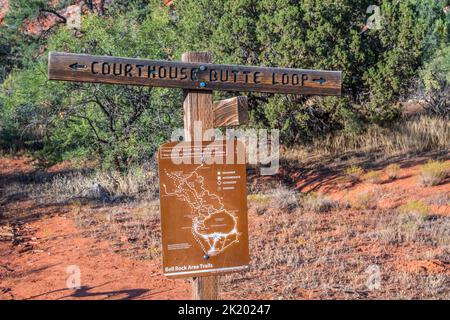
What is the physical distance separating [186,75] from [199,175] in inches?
26.9

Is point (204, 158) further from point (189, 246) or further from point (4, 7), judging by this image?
point (4, 7)

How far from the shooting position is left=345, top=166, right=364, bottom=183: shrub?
43.5ft

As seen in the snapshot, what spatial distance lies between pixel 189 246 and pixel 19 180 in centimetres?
1238

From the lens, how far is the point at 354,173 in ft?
44.3

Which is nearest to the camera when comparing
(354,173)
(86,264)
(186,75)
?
(186,75)

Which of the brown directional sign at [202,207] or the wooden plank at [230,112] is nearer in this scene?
the brown directional sign at [202,207]

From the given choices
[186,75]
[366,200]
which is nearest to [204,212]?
[186,75]

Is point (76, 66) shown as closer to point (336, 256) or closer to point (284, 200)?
point (336, 256)

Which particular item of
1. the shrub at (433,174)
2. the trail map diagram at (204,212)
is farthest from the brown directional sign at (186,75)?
the shrub at (433,174)

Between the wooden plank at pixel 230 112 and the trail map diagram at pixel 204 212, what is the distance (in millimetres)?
387

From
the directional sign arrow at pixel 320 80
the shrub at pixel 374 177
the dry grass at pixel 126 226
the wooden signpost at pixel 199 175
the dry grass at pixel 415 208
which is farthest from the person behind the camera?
the shrub at pixel 374 177

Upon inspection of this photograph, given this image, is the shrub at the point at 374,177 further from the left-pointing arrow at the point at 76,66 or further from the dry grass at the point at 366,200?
the left-pointing arrow at the point at 76,66

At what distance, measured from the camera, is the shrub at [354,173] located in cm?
1327

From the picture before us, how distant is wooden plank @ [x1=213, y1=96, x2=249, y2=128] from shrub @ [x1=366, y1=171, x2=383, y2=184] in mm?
8848
